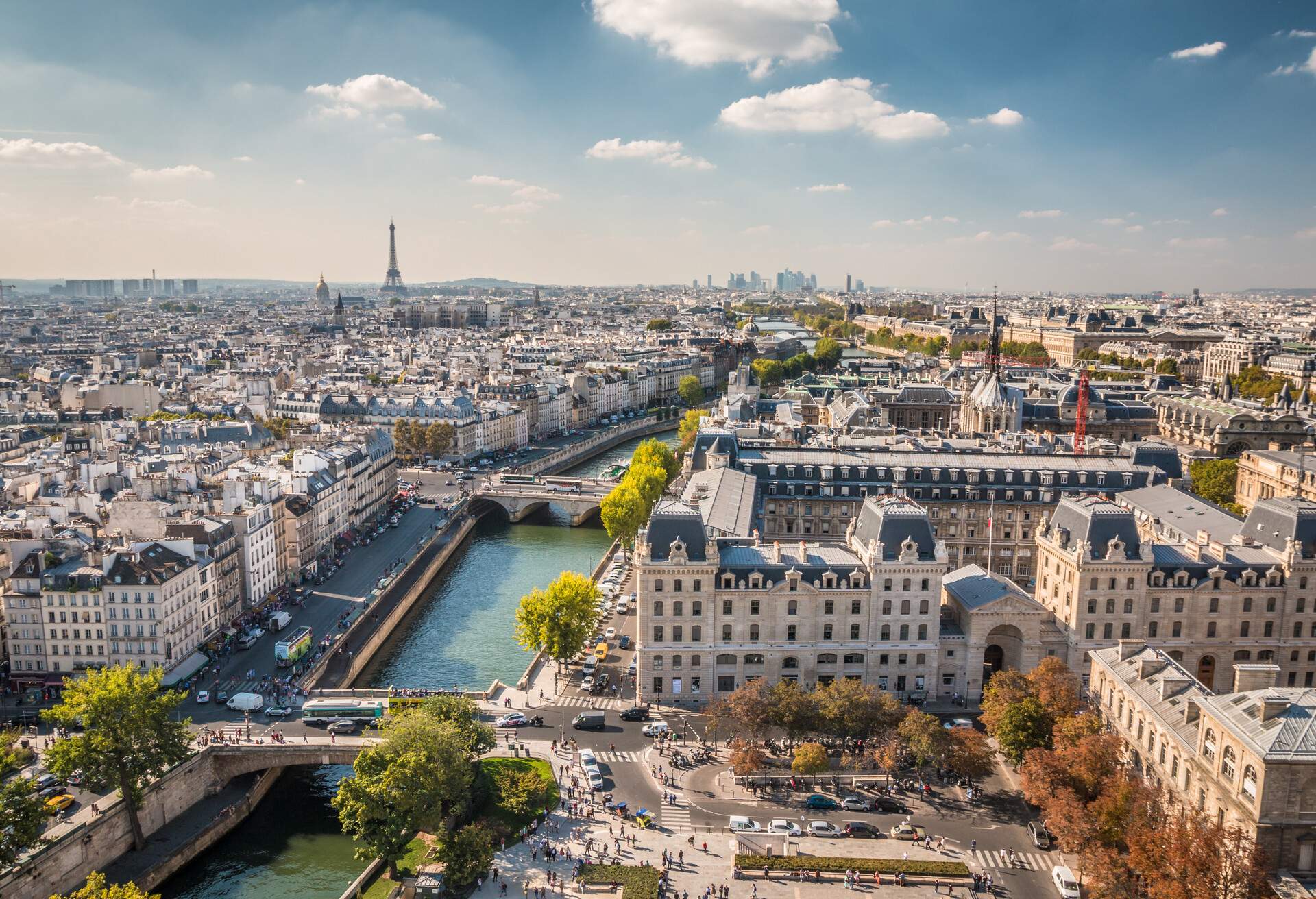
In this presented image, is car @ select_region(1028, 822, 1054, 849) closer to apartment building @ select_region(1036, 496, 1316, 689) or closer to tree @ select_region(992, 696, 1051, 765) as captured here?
tree @ select_region(992, 696, 1051, 765)

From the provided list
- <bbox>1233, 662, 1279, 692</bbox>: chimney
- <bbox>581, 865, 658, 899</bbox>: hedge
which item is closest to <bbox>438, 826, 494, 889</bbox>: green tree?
<bbox>581, 865, 658, 899</bbox>: hedge

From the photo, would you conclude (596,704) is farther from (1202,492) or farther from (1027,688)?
(1202,492)

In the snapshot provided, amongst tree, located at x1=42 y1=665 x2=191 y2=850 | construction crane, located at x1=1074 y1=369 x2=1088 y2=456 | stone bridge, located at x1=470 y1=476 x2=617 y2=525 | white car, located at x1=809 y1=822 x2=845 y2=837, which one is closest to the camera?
white car, located at x1=809 y1=822 x2=845 y2=837

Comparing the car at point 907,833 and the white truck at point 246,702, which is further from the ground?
the white truck at point 246,702

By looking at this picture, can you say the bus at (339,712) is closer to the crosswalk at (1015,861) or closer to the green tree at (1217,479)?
the crosswalk at (1015,861)

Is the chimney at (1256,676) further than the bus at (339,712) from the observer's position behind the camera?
No

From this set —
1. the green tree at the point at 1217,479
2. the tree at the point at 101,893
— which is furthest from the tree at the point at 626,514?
the tree at the point at 101,893

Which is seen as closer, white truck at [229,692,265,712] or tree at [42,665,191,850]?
tree at [42,665,191,850]
